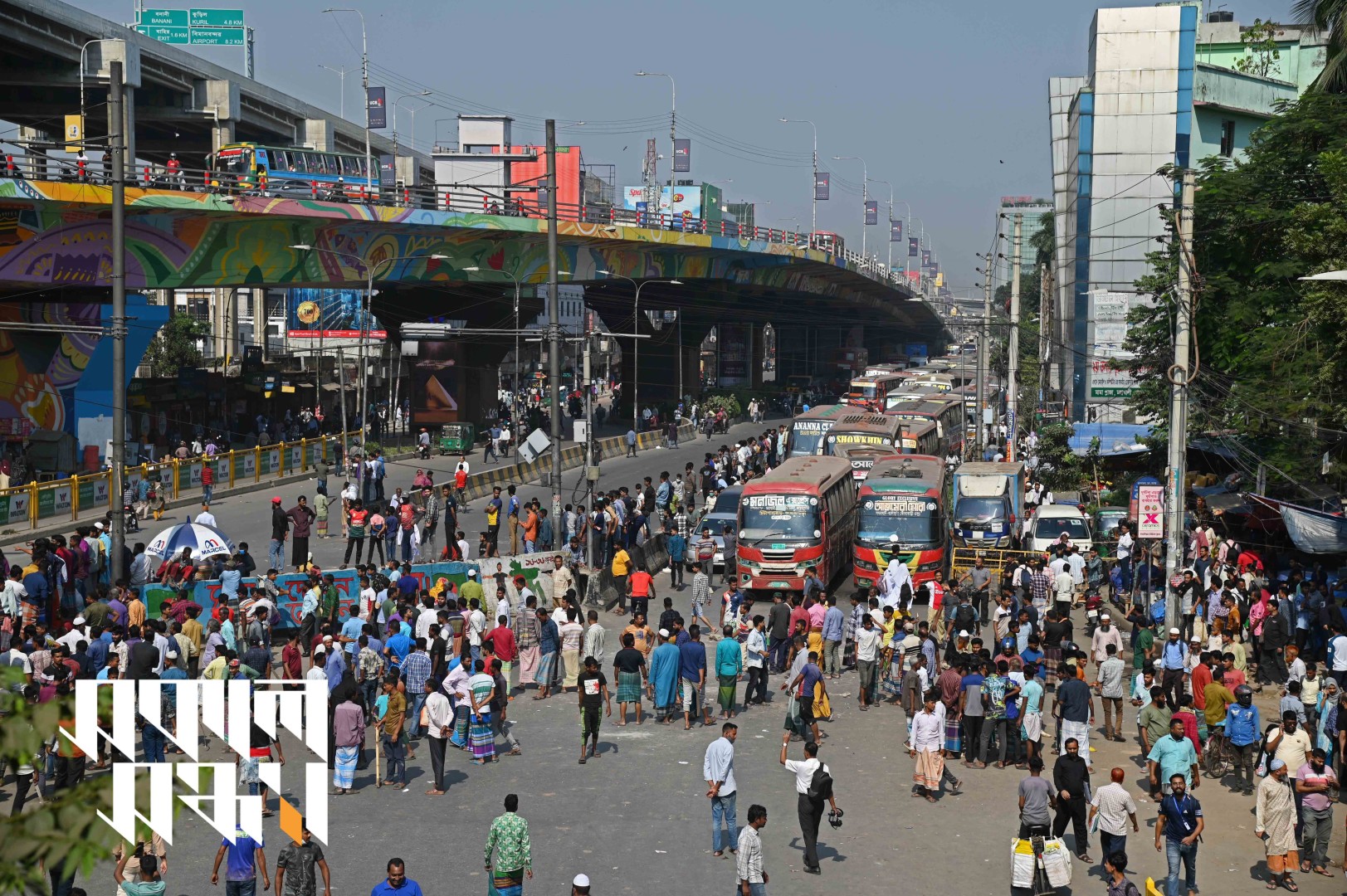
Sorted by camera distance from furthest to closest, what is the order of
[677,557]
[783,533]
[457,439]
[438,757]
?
[457,439], [677,557], [783,533], [438,757]

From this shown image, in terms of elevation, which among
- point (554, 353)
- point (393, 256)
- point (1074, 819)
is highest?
point (393, 256)

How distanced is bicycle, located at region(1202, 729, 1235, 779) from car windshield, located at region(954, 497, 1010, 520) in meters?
15.3

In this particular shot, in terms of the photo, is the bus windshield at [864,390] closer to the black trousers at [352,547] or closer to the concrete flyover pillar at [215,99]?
the concrete flyover pillar at [215,99]

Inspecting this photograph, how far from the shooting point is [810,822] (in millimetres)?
13102

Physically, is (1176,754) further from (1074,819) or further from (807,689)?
(807,689)

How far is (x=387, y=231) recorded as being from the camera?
166 ft

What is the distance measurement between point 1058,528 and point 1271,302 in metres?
6.62

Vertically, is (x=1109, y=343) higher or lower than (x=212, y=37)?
lower

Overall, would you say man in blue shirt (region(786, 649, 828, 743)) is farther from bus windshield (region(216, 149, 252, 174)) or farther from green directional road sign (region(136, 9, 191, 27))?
green directional road sign (region(136, 9, 191, 27))

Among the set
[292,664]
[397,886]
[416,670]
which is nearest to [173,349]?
[292,664]

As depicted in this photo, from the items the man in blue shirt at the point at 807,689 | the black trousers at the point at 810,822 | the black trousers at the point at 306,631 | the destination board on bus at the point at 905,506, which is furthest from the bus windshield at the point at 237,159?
the black trousers at the point at 810,822

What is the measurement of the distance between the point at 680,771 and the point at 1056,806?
458cm

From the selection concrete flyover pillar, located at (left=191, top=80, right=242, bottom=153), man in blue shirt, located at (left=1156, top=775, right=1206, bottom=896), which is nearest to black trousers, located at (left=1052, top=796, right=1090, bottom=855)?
man in blue shirt, located at (left=1156, top=775, right=1206, bottom=896)

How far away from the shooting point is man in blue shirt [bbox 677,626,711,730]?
1800 cm
